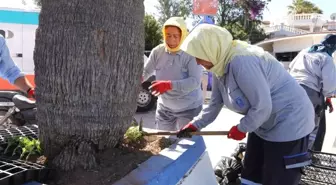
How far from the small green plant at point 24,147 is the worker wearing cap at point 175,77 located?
134 centimetres

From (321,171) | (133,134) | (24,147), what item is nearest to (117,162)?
(133,134)

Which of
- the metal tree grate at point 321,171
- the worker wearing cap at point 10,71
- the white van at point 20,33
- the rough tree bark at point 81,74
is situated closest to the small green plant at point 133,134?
the rough tree bark at point 81,74

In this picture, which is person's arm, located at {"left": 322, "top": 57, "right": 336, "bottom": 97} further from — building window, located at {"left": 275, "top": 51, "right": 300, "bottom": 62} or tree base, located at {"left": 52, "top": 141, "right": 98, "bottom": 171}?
building window, located at {"left": 275, "top": 51, "right": 300, "bottom": 62}

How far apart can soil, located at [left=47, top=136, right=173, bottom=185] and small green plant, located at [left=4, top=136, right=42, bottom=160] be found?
0.30m

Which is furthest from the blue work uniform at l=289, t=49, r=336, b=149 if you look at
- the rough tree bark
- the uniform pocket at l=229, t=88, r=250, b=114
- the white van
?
the white van

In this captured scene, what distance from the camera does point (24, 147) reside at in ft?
7.60

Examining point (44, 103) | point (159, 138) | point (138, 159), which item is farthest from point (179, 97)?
point (44, 103)

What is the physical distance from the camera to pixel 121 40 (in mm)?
2275

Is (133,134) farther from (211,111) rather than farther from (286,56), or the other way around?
(286,56)

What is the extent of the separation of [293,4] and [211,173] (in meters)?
55.1

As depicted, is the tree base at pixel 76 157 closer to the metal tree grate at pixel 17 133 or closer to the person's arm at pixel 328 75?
the metal tree grate at pixel 17 133

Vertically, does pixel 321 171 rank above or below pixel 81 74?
below

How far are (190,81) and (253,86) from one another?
1219mm

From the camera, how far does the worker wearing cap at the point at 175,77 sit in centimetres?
354
